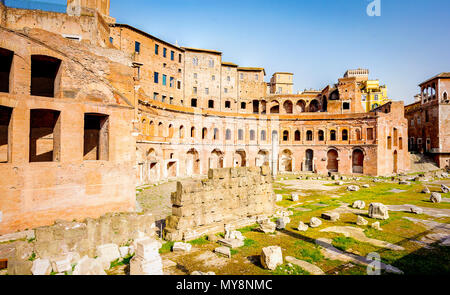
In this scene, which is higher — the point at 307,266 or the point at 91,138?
the point at 91,138

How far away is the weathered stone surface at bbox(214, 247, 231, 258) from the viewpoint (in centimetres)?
865

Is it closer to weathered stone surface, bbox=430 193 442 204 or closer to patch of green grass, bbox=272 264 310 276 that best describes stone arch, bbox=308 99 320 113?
weathered stone surface, bbox=430 193 442 204

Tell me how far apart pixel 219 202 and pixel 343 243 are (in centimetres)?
544

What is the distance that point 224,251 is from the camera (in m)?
8.77

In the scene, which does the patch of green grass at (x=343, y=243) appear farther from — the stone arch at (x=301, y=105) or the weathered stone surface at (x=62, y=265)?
the stone arch at (x=301, y=105)

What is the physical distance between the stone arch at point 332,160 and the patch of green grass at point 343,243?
2902 cm

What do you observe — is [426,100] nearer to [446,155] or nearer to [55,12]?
[446,155]

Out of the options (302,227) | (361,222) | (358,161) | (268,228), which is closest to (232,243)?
(268,228)

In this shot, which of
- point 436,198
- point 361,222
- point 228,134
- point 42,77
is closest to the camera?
point 361,222

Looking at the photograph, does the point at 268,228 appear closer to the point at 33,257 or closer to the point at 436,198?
the point at 33,257

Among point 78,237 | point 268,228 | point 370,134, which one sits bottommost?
point 268,228

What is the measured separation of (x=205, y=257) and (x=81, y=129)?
8683mm
